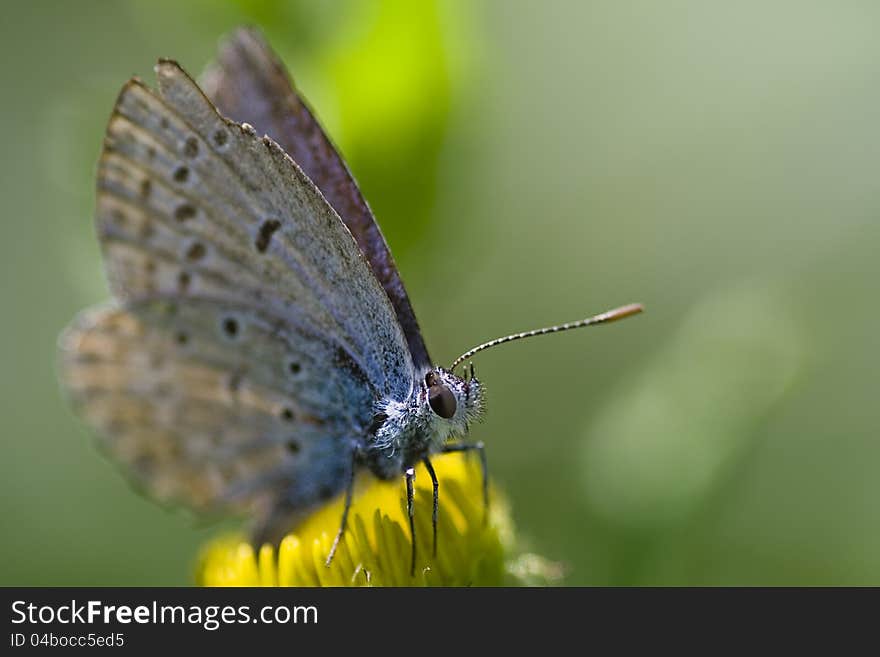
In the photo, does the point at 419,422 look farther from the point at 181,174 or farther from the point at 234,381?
the point at 181,174

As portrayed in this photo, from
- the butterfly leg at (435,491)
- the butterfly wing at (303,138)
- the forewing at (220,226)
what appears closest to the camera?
the forewing at (220,226)

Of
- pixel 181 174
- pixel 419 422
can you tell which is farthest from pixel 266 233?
pixel 419 422

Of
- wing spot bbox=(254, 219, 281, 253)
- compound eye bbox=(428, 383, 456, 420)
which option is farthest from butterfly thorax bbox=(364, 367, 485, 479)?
wing spot bbox=(254, 219, 281, 253)

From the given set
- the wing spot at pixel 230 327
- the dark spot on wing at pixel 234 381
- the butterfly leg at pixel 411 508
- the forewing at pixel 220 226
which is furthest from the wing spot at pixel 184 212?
the butterfly leg at pixel 411 508

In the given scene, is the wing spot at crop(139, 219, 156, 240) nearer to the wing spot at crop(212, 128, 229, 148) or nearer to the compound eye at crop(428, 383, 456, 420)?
the wing spot at crop(212, 128, 229, 148)

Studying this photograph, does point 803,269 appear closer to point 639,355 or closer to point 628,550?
point 639,355

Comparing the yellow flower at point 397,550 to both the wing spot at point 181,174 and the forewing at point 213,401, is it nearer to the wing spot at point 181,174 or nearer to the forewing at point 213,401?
the forewing at point 213,401
